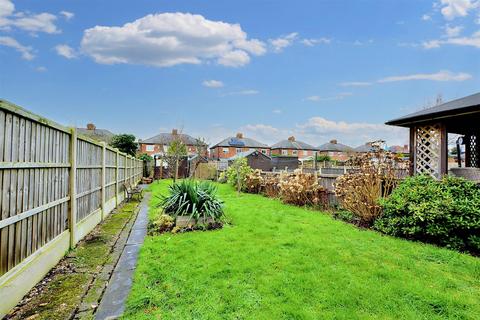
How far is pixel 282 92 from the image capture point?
22781 mm

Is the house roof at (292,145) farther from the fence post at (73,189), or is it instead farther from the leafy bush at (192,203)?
the fence post at (73,189)

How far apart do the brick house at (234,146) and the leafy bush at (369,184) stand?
141 feet

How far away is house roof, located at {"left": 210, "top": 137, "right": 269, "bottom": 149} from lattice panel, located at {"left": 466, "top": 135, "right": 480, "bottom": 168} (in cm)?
4343

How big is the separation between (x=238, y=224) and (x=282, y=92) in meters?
17.2

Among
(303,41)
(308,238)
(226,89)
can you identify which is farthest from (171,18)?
(308,238)

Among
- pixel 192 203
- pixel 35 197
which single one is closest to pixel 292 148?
pixel 192 203

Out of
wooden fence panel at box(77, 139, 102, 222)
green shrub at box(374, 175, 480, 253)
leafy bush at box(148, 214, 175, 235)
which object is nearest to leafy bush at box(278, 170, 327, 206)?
green shrub at box(374, 175, 480, 253)

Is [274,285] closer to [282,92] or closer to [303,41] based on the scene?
[303,41]

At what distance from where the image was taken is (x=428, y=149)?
902 centimetres

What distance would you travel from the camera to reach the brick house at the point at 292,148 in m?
59.1

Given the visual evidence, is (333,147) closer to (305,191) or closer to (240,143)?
(240,143)

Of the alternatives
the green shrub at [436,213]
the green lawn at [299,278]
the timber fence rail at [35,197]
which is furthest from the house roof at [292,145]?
the timber fence rail at [35,197]

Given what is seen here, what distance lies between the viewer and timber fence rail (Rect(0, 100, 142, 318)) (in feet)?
9.73

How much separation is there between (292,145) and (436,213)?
5435 centimetres
